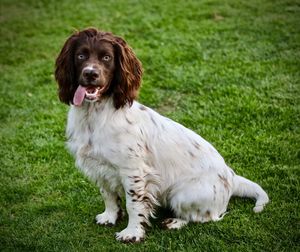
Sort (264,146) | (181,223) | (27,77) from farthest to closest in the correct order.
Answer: (27,77) → (264,146) → (181,223)

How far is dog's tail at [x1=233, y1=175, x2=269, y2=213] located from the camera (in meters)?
4.89

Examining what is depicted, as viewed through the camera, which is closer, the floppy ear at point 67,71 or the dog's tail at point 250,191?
the floppy ear at point 67,71

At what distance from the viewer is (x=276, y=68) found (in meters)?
7.81

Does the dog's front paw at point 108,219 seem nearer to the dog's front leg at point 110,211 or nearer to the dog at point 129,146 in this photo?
the dog's front leg at point 110,211

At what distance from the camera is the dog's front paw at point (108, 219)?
16.2 ft

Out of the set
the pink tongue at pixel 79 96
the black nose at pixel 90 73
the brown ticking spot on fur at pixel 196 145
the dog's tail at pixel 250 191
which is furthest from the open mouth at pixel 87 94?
the dog's tail at pixel 250 191

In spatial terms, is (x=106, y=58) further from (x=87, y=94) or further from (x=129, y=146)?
(x=129, y=146)

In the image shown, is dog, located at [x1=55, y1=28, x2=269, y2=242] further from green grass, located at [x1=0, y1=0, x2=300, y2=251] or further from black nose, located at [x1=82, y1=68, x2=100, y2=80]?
green grass, located at [x1=0, y1=0, x2=300, y2=251]

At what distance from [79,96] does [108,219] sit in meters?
1.33

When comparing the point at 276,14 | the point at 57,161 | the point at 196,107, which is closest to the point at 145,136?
the point at 57,161

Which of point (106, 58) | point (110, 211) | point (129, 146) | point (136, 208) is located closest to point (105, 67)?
point (106, 58)

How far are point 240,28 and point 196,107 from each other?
2.88 meters

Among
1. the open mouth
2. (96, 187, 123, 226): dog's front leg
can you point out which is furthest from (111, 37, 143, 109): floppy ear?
(96, 187, 123, 226): dog's front leg

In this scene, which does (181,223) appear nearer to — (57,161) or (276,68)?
(57,161)
